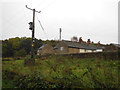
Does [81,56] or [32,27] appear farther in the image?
[81,56]

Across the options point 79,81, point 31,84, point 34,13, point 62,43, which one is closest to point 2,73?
point 31,84

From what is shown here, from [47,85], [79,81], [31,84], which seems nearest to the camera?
[79,81]

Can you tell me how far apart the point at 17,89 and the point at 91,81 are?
3522 mm

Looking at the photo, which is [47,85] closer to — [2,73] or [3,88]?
[3,88]

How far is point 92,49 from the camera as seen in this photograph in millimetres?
45219

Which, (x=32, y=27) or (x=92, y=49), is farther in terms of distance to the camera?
(x=92, y=49)

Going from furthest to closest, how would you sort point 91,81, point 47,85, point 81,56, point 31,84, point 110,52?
1. point 81,56
2. point 110,52
3. point 31,84
4. point 47,85
5. point 91,81

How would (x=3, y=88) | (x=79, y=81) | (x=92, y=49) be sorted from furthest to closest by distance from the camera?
(x=92, y=49) < (x=3, y=88) < (x=79, y=81)

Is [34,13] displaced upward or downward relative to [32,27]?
upward

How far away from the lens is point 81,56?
17.8 meters

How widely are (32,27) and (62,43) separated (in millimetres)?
24192

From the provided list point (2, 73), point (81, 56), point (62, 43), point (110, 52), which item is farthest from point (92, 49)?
point (2, 73)

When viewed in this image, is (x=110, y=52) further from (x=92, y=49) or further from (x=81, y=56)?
(x=92, y=49)

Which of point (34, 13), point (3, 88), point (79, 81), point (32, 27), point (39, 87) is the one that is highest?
point (34, 13)
